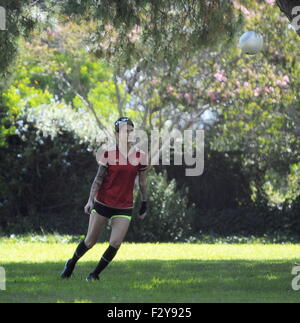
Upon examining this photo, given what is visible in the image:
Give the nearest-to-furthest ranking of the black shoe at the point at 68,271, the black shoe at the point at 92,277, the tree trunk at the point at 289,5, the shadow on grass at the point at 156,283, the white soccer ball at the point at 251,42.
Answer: the shadow on grass at the point at 156,283
the black shoe at the point at 92,277
the black shoe at the point at 68,271
the tree trunk at the point at 289,5
the white soccer ball at the point at 251,42

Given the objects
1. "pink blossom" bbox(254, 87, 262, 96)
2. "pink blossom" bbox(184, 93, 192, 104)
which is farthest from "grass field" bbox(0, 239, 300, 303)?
"pink blossom" bbox(184, 93, 192, 104)

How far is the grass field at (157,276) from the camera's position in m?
8.45

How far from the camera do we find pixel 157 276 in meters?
10.5

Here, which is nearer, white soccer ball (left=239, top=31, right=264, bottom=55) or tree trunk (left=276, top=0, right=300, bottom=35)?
tree trunk (left=276, top=0, right=300, bottom=35)

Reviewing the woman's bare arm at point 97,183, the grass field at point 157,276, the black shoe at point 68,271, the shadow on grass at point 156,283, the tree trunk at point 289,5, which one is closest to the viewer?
the shadow on grass at point 156,283

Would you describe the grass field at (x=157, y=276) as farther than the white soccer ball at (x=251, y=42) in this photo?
No

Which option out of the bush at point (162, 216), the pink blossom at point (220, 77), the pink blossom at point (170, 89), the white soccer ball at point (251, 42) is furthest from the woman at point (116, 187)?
the pink blossom at point (170, 89)

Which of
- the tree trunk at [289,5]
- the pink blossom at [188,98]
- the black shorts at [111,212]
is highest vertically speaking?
the tree trunk at [289,5]

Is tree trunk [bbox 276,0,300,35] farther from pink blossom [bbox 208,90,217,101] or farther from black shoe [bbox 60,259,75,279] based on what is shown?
pink blossom [bbox 208,90,217,101]

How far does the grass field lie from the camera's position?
333 inches

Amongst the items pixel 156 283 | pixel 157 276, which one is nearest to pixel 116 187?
pixel 156 283

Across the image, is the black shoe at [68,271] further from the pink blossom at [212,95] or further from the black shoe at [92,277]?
the pink blossom at [212,95]

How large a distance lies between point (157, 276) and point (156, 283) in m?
0.79

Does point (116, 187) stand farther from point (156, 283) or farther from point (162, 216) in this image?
point (162, 216)
